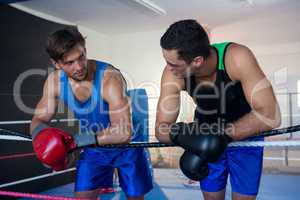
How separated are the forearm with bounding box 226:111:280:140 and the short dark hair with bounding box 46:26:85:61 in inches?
29.0

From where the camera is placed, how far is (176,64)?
119 cm

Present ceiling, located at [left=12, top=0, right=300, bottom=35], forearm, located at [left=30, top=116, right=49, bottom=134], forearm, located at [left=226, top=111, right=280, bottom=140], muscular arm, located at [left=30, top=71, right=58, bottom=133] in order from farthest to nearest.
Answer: ceiling, located at [left=12, top=0, right=300, bottom=35] < muscular arm, located at [left=30, top=71, right=58, bottom=133] < forearm, located at [left=30, top=116, right=49, bottom=134] < forearm, located at [left=226, top=111, right=280, bottom=140]

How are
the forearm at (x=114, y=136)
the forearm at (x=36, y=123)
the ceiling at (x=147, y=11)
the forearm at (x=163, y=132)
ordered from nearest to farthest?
the forearm at (x=163, y=132)
the forearm at (x=114, y=136)
the forearm at (x=36, y=123)
the ceiling at (x=147, y=11)

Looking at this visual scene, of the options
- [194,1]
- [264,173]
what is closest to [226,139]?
[194,1]

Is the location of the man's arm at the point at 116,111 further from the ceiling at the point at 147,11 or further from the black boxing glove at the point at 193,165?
the ceiling at the point at 147,11

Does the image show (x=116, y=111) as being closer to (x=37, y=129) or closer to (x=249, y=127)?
(x=37, y=129)

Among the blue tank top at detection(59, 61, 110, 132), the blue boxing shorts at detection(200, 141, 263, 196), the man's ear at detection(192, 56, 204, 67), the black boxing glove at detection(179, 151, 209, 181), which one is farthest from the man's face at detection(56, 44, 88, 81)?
the blue boxing shorts at detection(200, 141, 263, 196)

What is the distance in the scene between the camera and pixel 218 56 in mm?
1274

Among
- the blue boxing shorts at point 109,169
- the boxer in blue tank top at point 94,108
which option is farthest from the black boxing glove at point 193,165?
the blue boxing shorts at point 109,169

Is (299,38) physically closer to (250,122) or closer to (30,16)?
(30,16)

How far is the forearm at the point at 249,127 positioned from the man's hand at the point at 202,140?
0.12 feet

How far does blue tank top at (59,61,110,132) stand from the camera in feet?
5.12

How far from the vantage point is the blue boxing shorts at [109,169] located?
1592 millimetres

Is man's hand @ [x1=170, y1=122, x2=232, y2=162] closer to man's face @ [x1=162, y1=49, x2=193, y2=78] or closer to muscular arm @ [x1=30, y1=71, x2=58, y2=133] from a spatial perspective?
man's face @ [x1=162, y1=49, x2=193, y2=78]
